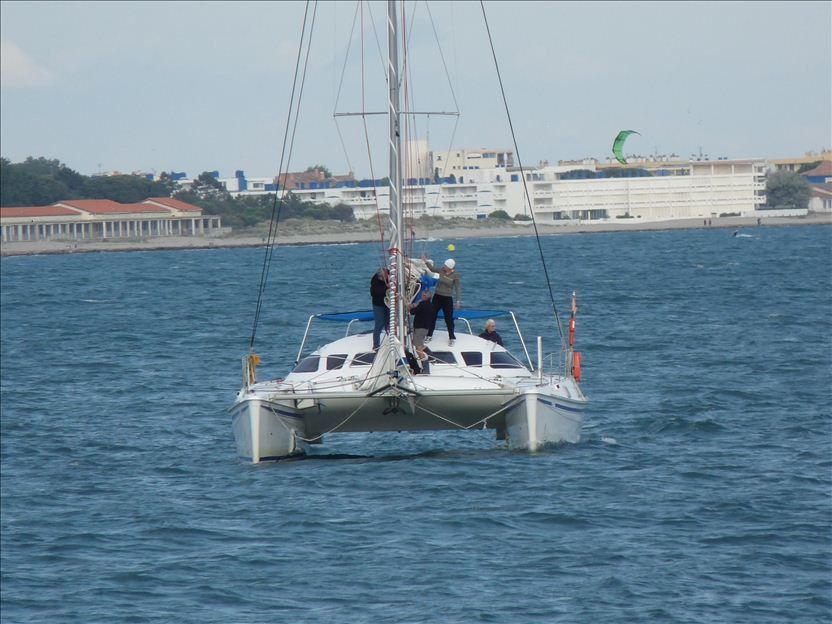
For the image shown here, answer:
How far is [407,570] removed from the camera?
17281 mm

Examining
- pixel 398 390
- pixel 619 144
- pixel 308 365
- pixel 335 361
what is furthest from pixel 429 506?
pixel 619 144

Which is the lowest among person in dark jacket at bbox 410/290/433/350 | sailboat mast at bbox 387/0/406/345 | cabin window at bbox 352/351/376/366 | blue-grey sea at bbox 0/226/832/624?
blue-grey sea at bbox 0/226/832/624

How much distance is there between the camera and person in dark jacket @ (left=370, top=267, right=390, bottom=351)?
77.4ft

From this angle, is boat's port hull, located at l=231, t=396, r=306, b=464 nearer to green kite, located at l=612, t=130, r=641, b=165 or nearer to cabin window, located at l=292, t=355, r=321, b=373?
cabin window, located at l=292, t=355, r=321, b=373

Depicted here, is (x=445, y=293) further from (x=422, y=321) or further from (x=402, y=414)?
(x=402, y=414)

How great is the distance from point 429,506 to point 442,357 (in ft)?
12.3

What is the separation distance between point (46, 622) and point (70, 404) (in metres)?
17.3

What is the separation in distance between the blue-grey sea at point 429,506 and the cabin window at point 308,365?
1425 millimetres

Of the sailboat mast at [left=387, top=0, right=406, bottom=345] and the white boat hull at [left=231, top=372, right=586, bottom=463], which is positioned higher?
the sailboat mast at [left=387, top=0, right=406, bottom=345]

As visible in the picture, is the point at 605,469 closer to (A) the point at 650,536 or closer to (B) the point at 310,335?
(A) the point at 650,536

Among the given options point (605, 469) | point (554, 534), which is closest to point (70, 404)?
point (605, 469)

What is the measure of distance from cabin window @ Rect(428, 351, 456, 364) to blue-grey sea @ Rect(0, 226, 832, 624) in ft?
5.07

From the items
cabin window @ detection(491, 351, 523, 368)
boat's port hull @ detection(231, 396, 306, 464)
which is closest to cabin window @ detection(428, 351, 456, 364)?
cabin window @ detection(491, 351, 523, 368)

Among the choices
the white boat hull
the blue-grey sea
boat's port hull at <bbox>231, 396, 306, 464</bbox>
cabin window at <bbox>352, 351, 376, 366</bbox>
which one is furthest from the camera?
cabin window at <bbox>352, 351, 376, 366</bbox>
